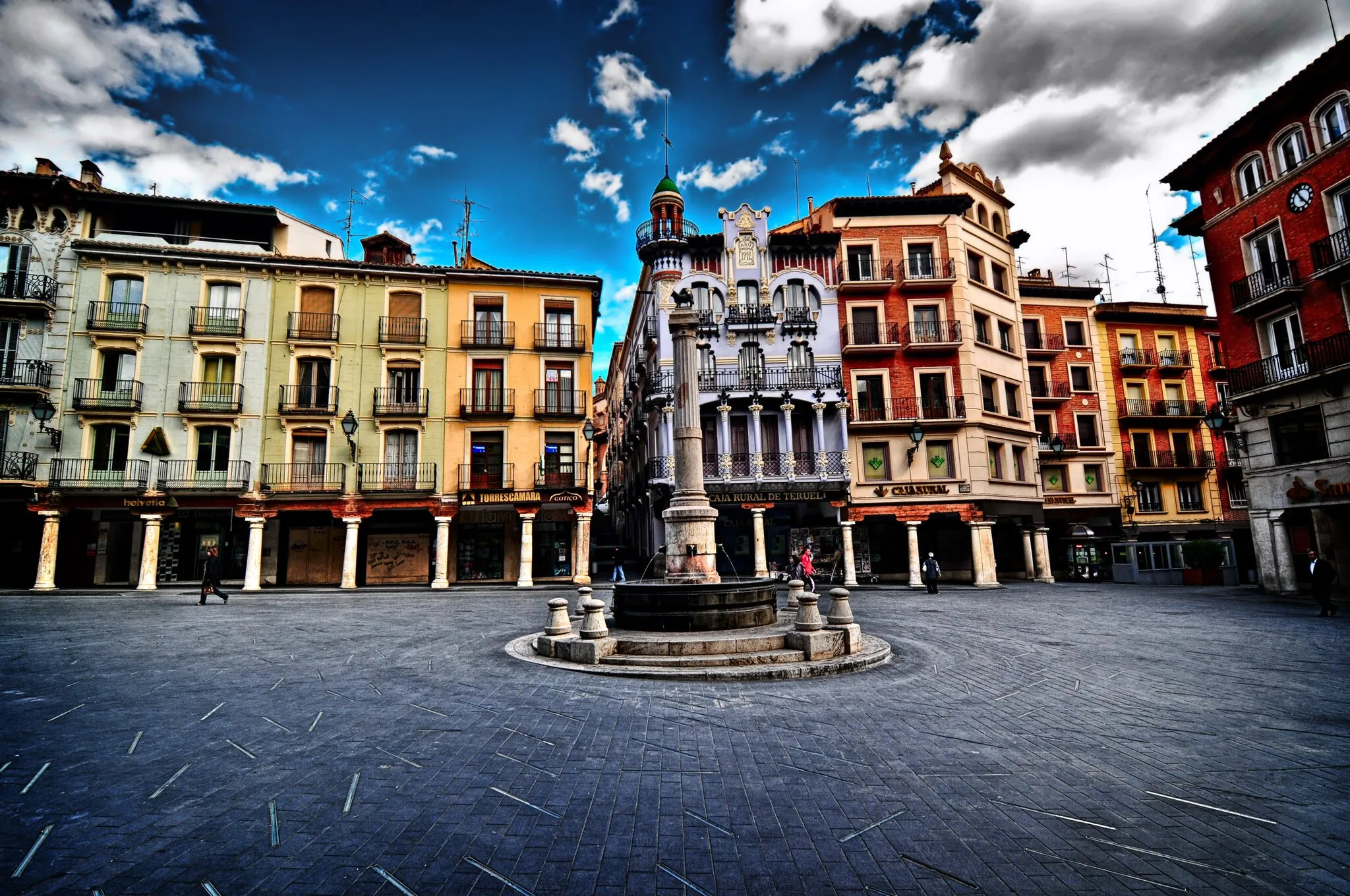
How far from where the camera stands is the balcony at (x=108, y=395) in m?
26.1

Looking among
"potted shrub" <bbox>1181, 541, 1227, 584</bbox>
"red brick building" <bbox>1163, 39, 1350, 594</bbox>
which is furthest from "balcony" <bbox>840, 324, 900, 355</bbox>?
"potted shrub" <bbox>1181, 541, 1227, 584</bbox>

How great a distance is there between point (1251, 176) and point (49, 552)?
45.3 m

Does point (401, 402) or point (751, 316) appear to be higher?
point (751, 316)

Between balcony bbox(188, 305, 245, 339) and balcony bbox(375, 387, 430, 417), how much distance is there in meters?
6.40

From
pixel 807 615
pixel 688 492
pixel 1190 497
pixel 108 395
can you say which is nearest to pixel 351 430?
pixel 108 395

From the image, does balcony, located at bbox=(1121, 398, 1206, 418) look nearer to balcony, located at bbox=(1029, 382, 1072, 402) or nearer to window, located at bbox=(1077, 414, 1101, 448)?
window, located at bbox=(1077, 414, 1101, 448)

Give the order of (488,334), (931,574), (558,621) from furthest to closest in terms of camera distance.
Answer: (488,334) → (931,574) → (558,621)

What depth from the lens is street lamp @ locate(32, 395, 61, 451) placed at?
23.8m

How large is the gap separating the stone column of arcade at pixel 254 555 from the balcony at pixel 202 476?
1.61 m

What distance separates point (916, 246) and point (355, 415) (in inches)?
1042

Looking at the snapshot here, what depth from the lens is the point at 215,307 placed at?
90.4 ft

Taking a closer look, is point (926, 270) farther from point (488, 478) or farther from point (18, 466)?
point (18, 466)

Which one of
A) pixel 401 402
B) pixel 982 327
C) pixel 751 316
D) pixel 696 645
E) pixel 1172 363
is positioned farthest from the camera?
pixel 1172 363

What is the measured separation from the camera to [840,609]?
946cm
